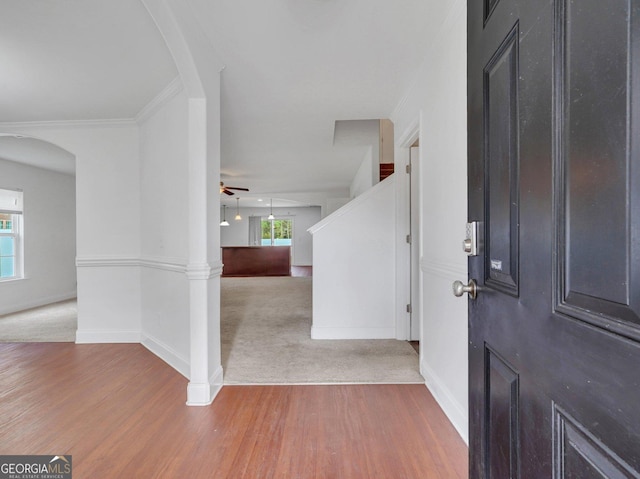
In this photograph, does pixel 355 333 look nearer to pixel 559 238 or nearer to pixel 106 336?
pixel 106 336

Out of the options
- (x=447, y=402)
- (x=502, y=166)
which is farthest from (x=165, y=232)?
(x=502, y=166)

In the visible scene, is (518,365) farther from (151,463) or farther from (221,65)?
(221,65)

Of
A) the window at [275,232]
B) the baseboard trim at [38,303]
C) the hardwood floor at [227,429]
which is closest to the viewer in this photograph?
the hardwood floor at [227,429]

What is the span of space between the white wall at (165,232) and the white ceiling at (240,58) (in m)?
0.31

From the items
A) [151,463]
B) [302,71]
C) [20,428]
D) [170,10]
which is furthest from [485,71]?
[20,428]

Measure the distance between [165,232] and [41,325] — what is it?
108 inches

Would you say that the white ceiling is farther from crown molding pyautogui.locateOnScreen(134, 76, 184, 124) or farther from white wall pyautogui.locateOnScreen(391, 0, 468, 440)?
white wall pyautogui.locateOnScreen(391, 0, 468, 440)

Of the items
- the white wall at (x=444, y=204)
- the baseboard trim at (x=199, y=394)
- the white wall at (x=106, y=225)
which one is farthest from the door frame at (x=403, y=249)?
the white wall at (x=106, y=225)

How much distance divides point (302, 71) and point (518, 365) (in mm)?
2293

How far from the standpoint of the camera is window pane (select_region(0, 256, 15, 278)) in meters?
4.58

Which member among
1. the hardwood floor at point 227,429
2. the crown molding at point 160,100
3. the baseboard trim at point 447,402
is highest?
the crown molding at point 160,100

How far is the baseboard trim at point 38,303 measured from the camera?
450 cm

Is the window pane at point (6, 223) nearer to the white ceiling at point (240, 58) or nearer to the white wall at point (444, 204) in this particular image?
the white ceiling at point (240, 58)

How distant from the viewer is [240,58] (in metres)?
2.12
